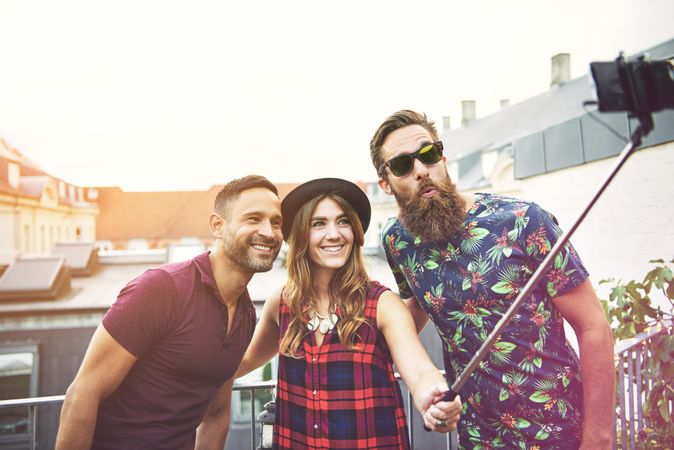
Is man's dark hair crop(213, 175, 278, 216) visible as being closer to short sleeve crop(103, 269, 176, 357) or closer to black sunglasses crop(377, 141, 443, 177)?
short sleeve crop(103, 269, 176, 357)

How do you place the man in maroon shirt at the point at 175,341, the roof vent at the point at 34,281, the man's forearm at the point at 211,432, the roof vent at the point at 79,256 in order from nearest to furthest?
the man in maroon shirt at the point at 175,341
the man's forearm at the point at 211,432
the roof vent at the point at 34,281
the roof vent at the point at 79,256

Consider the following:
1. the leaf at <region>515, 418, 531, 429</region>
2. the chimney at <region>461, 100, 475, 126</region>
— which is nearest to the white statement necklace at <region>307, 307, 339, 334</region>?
the leaf at <region>515, 418, 531, 429</region>

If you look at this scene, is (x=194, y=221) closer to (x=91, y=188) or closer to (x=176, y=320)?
(x=91, y=188)

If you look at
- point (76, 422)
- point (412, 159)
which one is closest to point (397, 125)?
point (412, 159)

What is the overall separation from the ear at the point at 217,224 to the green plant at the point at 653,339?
215 centimetres

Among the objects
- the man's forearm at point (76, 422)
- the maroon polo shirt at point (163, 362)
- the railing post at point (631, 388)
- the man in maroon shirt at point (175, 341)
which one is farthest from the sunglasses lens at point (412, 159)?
the railing post at point (631, 388)

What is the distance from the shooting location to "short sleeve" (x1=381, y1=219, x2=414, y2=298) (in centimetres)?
151

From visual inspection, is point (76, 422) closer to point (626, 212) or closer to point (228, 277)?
point (228, 277)

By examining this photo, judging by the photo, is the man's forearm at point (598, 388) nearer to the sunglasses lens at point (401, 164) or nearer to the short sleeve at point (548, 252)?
the short sleeve at point (548, 252)

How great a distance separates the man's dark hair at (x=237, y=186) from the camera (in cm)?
159

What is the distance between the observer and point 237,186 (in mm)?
1595

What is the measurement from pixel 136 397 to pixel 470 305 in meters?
1.05

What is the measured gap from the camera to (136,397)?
55.7 inches

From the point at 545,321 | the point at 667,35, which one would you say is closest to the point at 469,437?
the point at 545,321
